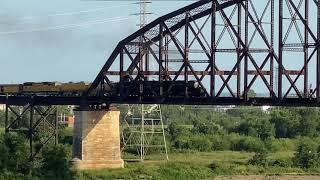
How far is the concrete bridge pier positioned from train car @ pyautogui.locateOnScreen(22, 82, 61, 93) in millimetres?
7472

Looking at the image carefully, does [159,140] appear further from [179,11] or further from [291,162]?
[179,11]

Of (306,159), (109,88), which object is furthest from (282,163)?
(109,88)

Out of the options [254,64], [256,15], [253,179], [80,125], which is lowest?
[253,179]

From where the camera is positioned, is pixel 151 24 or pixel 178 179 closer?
pixel 151 24

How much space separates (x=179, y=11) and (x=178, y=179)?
644 inches

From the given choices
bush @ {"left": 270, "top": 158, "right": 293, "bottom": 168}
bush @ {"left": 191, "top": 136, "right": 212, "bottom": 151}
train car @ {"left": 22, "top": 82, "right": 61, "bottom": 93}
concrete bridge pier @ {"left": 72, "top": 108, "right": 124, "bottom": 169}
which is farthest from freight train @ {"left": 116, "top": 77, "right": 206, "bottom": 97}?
bush @ {"left": 191, "top": 136, "right": 212, "bottom": 151}

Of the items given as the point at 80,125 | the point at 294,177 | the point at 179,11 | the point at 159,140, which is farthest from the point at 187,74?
the point at 159,140

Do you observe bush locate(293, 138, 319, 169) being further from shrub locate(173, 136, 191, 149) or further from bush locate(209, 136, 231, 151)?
bush locate(209, 136, 231, 151)

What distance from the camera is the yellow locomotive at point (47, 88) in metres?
75.5

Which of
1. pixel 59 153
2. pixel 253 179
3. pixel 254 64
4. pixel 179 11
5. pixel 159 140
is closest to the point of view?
pixel 254 64

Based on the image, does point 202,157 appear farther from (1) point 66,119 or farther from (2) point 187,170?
(1) point 66,119

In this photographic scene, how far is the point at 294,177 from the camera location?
252 ft

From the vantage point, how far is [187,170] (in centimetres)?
7538

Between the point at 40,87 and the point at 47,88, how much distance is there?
116 cm
